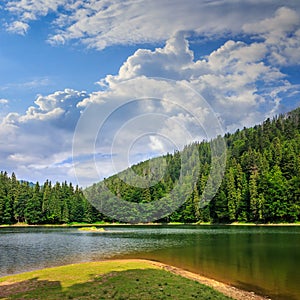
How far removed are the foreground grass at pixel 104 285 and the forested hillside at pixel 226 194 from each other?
8610 centimetres

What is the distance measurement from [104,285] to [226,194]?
4244 inches

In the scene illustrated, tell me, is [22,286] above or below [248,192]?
below

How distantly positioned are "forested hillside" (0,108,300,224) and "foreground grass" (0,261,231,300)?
86101mm

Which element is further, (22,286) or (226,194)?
(226,194)

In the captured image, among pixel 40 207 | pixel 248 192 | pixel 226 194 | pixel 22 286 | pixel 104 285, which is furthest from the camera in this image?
pixel 40 207

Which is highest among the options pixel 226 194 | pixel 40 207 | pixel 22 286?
pixel 226 194

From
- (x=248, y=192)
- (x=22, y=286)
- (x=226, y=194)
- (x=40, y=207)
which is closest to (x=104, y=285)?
(x=22, y=286)

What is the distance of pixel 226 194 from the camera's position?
12250 cm

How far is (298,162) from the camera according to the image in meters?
112

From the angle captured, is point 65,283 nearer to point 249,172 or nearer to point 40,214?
point 249,172

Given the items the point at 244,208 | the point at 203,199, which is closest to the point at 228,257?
the point at 244,208

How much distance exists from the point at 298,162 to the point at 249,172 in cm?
2066

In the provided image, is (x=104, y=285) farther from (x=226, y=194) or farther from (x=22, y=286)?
(x=226, y=194)

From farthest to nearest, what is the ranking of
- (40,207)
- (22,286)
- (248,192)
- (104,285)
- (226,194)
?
(40,207)
(226,194)
(248,192)
(22,286)
(104,285)
